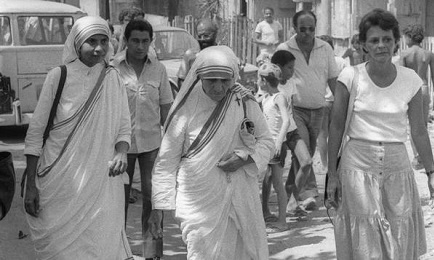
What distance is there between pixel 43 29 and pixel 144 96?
928 cm

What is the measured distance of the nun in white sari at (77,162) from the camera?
612 centimetres

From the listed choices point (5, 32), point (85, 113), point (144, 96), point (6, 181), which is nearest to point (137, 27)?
point (144, 96)

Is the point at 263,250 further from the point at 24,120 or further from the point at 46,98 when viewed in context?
the point at 24,120

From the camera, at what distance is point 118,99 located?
6.34 meters

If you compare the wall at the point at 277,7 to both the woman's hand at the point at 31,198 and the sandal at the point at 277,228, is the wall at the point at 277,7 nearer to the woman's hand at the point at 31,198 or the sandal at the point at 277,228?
the sandal at the point at 277,228

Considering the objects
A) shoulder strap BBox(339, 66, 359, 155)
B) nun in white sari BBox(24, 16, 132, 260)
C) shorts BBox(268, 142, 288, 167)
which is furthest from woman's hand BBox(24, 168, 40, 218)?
shorts BBox(268, 142, 288, 167)

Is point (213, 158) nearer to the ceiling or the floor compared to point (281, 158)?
nearer to the ceiling

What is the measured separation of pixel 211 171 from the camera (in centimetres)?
585

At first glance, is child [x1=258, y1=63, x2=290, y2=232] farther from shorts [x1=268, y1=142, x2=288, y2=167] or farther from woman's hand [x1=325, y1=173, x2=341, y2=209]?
woman's hand [x1=325, y1=173, x2=341, y2=209]

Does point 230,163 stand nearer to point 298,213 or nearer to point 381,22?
point 381,22

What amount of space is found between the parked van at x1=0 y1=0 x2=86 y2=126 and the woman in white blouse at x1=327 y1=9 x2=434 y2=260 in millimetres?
9906

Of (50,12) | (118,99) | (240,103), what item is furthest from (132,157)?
(50,12)

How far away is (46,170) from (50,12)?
10.6 m

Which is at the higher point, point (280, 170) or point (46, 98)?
point (46, 98)
